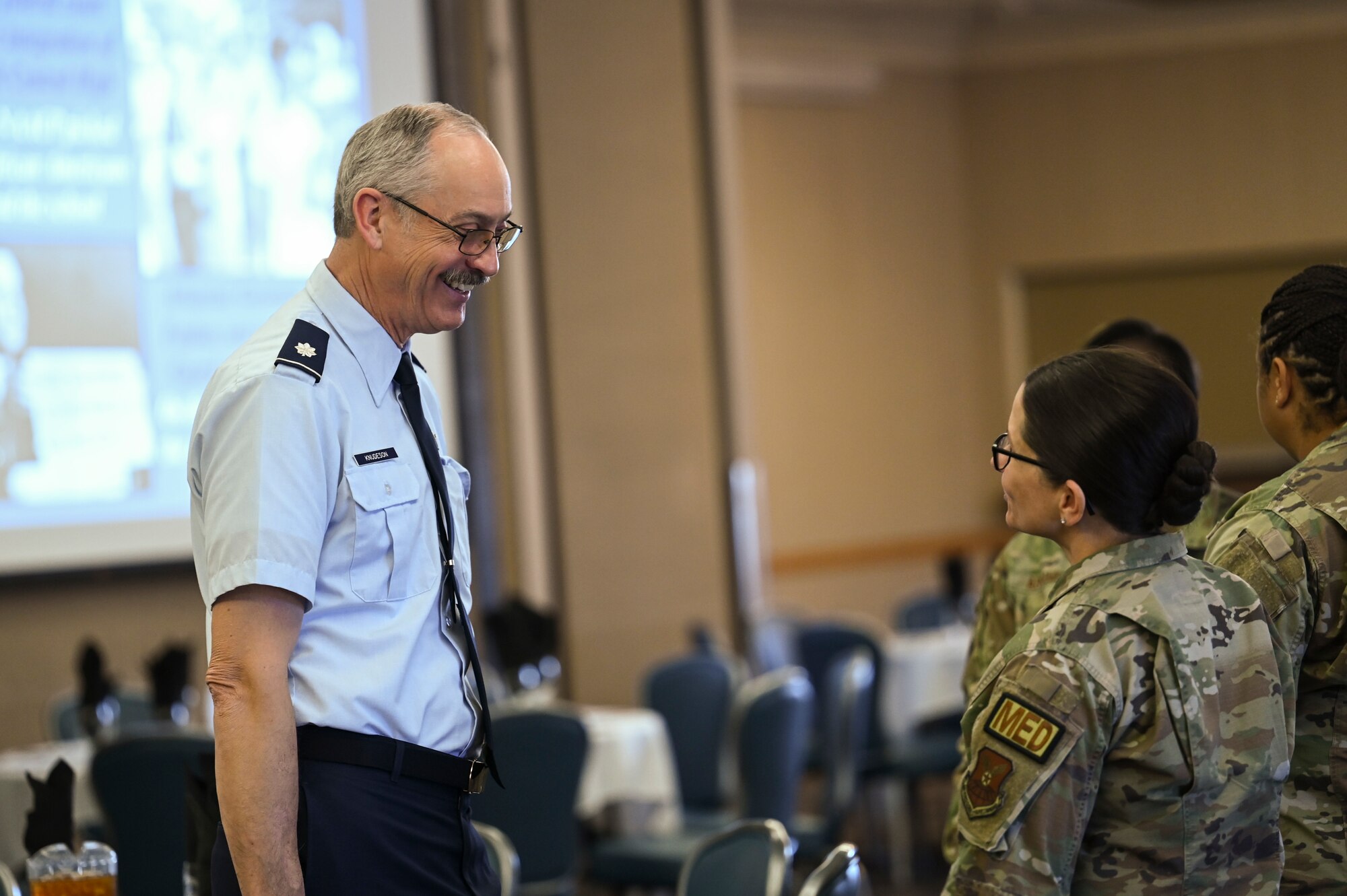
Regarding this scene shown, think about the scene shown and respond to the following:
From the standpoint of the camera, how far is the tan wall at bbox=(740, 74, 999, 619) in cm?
863

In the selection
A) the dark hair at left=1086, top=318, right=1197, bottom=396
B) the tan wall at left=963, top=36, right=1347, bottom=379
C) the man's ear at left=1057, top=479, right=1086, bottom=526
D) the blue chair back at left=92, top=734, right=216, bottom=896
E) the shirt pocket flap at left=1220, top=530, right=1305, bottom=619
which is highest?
the tan wall at left=963, top=36, right=1347, bottom=379

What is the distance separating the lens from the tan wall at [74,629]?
5.10m

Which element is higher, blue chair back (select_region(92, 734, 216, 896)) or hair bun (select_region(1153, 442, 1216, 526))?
hair bun (select_region(1153, 442, 1216, 526))

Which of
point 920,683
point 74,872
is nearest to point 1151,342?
point 74,872

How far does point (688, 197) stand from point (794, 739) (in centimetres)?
310

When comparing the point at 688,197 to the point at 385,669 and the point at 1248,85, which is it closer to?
the point at 1248,85

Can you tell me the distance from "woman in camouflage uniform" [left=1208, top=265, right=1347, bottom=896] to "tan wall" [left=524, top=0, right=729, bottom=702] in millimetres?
4465

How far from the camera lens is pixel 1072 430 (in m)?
1.54

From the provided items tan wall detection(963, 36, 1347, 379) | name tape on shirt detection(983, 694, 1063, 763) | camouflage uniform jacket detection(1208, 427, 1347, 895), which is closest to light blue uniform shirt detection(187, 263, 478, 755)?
name tape on shirt detection(983, 694, 1063, 763)

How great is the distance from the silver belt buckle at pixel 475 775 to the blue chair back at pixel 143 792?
1.94m

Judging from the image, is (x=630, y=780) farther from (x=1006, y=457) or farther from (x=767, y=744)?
(x=1006, y=457)

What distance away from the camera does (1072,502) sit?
5.11ft

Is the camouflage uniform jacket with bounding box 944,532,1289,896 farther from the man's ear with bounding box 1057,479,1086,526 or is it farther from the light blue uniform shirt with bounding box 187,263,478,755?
the light blue uniform shirt with bounding box 187,263,478,755

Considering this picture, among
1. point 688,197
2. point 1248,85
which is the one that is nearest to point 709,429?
point 688,197
